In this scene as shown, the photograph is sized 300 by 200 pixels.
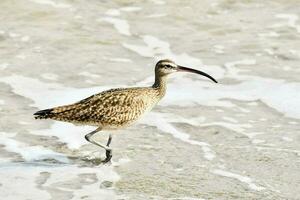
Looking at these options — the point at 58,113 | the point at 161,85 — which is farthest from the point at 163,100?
the point at 58,113

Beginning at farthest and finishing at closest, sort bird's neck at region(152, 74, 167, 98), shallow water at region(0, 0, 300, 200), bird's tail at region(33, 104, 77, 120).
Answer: bird's neck at region(152, 74, 167, 98)
bird's tail at region(33, 104, 77, 120)
shallow water at region(0, 0, 300, 200)

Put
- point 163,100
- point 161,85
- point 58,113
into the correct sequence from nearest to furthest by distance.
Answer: point 58,113 < point 161,85 < point 163,100

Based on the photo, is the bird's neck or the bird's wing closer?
the bird's wing

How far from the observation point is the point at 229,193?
35.2 ft

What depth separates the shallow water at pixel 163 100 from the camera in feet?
36.5

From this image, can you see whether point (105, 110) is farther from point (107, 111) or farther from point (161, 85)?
point (161, 85)

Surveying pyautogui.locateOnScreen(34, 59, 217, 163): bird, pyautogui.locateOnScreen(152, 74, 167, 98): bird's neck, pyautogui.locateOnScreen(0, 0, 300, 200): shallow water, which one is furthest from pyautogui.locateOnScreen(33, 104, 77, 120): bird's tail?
pyautogui.locateOnScreen(152, 74, 167, 98): bird's neck

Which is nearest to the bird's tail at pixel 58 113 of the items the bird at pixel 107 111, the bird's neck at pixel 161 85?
the bird at pixel 107 111

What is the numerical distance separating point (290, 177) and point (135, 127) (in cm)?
285

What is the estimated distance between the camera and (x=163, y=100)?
14.7 m

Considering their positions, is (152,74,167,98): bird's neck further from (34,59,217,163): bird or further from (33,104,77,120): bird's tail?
(33,104,77,120): bird's tail

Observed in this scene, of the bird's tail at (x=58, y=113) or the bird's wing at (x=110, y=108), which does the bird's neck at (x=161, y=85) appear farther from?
the bird's tail at (x=58, y=113)

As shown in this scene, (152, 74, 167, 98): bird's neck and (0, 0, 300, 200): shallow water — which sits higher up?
(152, 74, 167, 98): bird's neck

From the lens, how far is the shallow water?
438 inches
